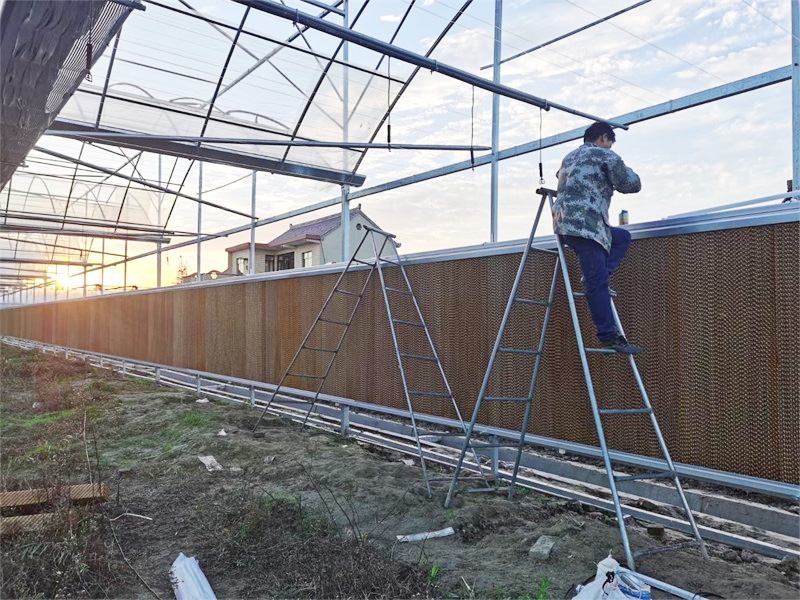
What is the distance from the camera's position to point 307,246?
91.2ft

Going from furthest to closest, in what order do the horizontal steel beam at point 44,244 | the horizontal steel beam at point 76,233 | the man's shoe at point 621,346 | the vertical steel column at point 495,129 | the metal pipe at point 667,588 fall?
the horizontal steel beam at point 44,244 → the horizontal steel beam at point 76,233 → the vertical steel column at point 495,129 → the man's shoe at point 621,346 → the metal pipe at point 667,588

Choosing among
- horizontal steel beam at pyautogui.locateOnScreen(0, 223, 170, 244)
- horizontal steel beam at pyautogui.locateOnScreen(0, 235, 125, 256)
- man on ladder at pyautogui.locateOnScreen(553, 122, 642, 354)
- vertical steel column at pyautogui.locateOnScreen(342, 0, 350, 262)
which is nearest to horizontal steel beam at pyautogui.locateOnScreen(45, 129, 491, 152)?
vertical steel column at pyautogui.locateOnScreen(342, 0, 350, 262)

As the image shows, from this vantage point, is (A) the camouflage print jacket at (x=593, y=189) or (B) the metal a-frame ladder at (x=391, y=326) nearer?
(A) the camouflage print jacket at (x=593, y=189)

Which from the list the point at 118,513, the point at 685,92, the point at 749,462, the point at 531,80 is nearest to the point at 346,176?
the point at 531,80

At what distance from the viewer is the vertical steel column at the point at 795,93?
6.11 m

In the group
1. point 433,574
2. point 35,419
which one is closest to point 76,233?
point 35,419

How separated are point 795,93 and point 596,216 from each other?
3.91 meters

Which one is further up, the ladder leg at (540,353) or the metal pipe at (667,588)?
the ladder leg at (540,353)

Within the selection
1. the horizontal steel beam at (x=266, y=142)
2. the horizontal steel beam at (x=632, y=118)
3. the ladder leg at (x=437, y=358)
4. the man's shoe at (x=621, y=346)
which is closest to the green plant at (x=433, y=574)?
the man's shoe at (x=621, y=346)

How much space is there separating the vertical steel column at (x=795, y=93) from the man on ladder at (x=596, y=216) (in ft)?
10.3

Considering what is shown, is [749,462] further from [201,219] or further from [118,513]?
[201,219]

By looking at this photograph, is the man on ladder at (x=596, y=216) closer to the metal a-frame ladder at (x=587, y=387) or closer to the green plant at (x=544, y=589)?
the metal a-frame ladder at (x=587, y=387)

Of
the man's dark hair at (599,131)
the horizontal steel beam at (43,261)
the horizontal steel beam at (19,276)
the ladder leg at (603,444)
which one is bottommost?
the ladder leg at (603,444)

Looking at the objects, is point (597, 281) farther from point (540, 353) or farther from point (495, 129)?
point (495, 129)
